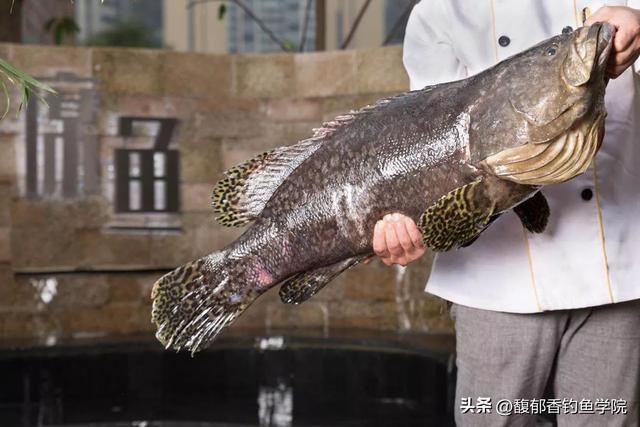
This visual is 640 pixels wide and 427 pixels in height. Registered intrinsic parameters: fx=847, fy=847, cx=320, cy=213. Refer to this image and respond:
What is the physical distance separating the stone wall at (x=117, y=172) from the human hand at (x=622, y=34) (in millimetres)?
Result: 3372

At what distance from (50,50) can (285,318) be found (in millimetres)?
2002

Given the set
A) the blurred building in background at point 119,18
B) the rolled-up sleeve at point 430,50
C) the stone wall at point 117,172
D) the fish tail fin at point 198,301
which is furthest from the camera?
the blurred building in background at point 119,18

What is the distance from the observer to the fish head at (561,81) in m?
1.27

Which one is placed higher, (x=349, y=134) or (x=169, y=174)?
(x=169, y=174)

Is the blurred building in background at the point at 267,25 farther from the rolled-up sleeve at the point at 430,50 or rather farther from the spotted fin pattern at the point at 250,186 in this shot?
the spotted fin pattern at the point at 250,186

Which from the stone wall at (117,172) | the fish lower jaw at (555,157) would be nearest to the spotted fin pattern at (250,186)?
the fish lower jaw at (555,157)

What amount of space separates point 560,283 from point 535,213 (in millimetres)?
134

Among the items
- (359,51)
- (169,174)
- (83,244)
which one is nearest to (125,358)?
(83,244)

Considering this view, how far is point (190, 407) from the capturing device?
416 centimetres

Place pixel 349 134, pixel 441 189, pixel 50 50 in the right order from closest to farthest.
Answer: pixel 441 189, pixel 349 134, pixel 50 50

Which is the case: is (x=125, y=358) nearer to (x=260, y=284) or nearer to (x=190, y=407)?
(x=190, y=407)

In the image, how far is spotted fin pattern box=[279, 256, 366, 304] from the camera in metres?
1.55

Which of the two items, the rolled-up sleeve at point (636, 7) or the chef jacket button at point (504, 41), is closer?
the rolled-up sleeve at point (636, 7)

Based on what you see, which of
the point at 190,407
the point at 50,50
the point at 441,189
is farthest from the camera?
the point at 50,50
